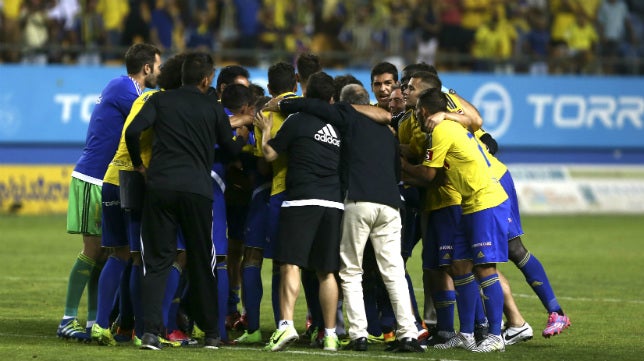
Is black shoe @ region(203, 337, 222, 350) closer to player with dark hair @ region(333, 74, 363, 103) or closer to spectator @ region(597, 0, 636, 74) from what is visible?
player with dark hair @ region(333, 74, 363, 103)

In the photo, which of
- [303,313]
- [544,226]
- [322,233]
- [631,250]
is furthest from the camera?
[544,226]

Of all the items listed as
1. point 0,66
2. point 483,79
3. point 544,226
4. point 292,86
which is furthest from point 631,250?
point 0,66

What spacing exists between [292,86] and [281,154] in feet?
2.27

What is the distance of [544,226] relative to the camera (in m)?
23.9

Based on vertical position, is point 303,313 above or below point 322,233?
below

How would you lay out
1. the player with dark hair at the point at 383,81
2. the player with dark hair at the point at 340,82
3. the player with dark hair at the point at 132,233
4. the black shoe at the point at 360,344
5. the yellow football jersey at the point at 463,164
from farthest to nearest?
the player with dark hair at the point at 383,81 → the player with dark hair at the point at 340,82 → the yellow football jersey at the point at 463,164 → the player with dark hair at the point at 132,233 → the black shoe at the point at 360,344

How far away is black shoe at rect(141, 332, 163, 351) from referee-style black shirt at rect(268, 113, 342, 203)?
1477mm

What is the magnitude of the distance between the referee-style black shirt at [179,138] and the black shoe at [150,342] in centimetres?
113

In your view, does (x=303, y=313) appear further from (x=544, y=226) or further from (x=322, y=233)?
(x=544, y=226)

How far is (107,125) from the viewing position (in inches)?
400

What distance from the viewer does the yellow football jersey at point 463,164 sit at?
9.64m

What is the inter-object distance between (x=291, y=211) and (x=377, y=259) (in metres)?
0.77

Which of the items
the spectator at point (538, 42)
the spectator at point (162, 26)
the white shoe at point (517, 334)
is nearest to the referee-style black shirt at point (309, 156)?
the white shoe at point (517, 334)

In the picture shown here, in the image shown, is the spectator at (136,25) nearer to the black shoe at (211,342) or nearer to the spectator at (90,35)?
the spectator at (90,35)
